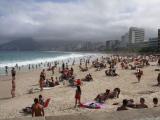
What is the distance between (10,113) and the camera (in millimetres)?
16266

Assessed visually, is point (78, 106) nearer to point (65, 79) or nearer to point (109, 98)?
point (109, 98)

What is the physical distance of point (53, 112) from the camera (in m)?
15.8

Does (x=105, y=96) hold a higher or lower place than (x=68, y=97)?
Result: higher

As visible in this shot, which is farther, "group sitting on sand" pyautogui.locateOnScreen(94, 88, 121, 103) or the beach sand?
"group sitting on sand" pyautogui.locateOnScreen(94, 88, 121, 103)

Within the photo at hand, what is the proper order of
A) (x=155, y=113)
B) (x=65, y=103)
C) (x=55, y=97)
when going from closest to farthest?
(x=155, y=113), (x=65, y=103), (x=55, y=97)

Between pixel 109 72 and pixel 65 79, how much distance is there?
5184 mm

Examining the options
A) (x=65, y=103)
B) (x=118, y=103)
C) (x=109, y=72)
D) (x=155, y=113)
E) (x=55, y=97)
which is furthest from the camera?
(x=109, y=72)

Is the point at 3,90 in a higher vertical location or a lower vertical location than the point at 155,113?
lower

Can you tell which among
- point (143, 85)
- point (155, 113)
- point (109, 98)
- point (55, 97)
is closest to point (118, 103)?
point (109, 98)

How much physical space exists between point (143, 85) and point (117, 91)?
5.45m

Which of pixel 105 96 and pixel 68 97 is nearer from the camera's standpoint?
pixel 105 96

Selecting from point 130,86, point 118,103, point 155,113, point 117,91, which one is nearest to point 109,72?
point 130,86

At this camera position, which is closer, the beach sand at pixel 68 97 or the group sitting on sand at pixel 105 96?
the beach sand at pixel 68 97

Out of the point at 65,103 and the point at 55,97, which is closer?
the point at 65,103
